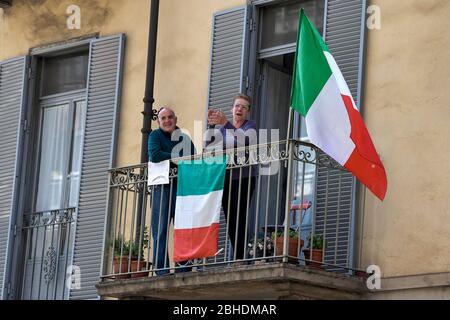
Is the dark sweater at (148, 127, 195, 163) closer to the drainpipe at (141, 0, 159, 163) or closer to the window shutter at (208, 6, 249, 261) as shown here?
the window shutter at (208, 6, 249, 261)

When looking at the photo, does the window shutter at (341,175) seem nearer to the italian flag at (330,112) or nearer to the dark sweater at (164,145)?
the italian flag at (330,112)

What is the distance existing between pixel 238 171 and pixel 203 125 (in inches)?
59.1

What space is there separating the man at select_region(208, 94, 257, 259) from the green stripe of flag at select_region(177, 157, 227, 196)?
138mm

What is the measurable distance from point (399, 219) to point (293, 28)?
259 centimetres

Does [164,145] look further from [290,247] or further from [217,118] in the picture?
[290,247]

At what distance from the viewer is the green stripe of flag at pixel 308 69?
1250cm

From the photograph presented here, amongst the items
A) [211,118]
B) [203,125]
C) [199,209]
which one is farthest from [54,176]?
[199,209]

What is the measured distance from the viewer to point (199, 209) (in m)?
13.0

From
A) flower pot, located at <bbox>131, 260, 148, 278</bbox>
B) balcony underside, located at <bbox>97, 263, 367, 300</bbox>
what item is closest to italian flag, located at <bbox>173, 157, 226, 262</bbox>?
balcony underside, located at <bbox>97, 263, 367, 300</bbox>

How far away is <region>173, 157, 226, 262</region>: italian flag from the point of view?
12883mm

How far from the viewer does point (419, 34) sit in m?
12.9
